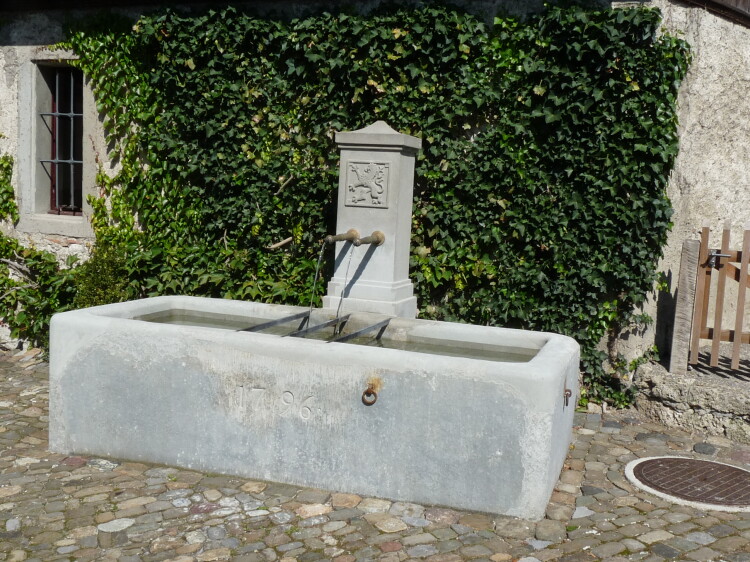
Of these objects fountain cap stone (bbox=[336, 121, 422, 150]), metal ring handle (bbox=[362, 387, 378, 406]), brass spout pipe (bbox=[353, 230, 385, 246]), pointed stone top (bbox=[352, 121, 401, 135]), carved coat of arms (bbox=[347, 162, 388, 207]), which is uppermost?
pointed stone top (bbox=[352, 121, 401, 135])

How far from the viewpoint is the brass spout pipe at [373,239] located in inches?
234

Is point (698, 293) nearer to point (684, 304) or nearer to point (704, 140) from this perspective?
point (684, 304)

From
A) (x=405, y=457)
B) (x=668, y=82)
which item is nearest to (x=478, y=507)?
(x=405, y=457)

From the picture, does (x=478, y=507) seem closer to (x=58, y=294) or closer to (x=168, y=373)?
(x=168, y=373)

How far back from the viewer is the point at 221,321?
19.5ft

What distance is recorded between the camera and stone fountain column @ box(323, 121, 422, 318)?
19.7 feet

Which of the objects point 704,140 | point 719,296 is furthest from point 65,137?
point 719,296

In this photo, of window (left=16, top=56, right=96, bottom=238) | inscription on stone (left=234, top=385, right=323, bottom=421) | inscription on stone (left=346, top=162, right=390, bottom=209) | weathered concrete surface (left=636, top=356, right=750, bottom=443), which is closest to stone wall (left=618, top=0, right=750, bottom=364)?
weathered concrete surface (left=636, top=356, right=750, bottom=443)

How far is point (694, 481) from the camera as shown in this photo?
4.87 metres

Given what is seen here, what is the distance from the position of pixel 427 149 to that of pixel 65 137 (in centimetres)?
393

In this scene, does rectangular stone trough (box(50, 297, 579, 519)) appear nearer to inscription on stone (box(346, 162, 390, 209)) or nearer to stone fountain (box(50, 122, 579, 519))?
stone fountain (box(50, 122, 579, 519))

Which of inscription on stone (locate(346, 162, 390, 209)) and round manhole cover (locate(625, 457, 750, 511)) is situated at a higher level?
inscription on stone (locate(346, 162, 390, 209))

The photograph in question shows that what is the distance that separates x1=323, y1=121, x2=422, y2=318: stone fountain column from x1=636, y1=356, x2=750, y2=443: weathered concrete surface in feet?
6.27

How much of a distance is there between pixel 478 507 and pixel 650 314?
110 inches
